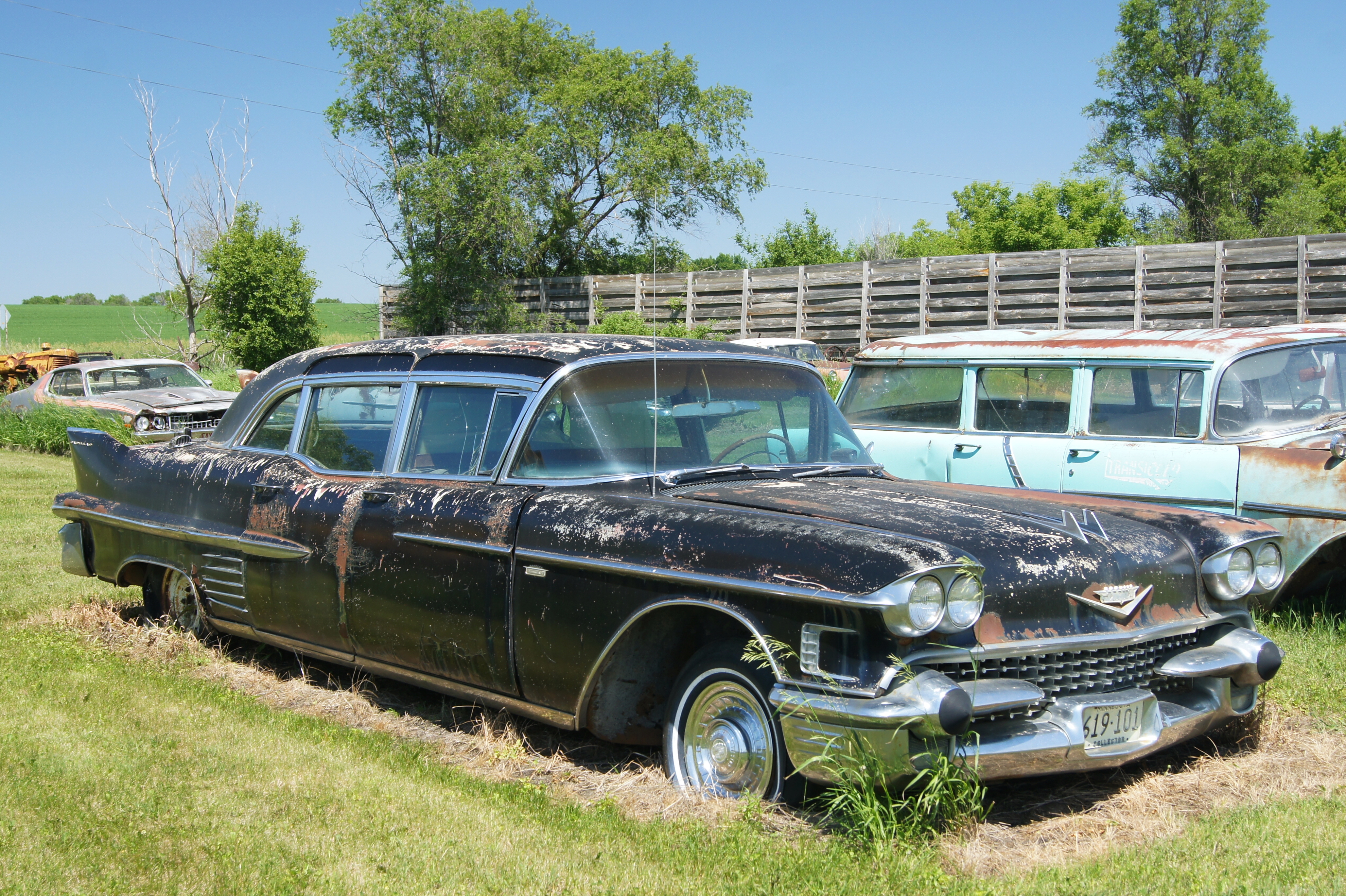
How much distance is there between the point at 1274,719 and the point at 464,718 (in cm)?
322

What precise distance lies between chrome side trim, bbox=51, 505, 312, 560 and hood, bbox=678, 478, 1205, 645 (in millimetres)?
1908

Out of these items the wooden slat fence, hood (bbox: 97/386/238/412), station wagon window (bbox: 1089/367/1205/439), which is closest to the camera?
station wagon window (bbox: 1089/367/1205/439)

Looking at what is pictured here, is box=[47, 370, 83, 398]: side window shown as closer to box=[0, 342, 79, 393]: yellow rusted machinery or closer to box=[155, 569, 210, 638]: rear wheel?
box=[0, 342, 79, 393]: yellow rusted machinery

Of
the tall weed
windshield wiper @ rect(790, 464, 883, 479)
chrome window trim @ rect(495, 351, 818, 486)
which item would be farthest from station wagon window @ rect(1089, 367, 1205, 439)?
the tall weed

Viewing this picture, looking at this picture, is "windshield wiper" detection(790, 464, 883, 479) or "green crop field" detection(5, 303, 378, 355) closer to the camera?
"windshield wiper" detection(790, 464, 883, 479)

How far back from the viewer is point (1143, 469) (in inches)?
248

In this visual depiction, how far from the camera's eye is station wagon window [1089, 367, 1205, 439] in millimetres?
6211

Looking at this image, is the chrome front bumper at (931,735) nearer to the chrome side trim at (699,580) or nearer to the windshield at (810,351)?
the chrome side trim at (699,580)

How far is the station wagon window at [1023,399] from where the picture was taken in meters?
6.79

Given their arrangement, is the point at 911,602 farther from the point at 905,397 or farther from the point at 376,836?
the point at 905,397

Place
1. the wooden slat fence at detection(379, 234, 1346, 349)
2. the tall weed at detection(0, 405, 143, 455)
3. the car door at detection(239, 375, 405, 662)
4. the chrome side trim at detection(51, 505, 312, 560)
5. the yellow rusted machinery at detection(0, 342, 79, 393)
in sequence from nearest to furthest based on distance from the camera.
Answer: the car door at detection(239, 375, 405, 662), the chrome side trim at detection(51, 505, 312, 560), the tall weed at detection(0, 405, 143, 455), the wooden slat fence at detection(379, 234, 1346, 349), the yellow rusted machinery at detection(0, 342, 79, 393)

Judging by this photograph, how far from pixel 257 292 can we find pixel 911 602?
2028 centimetres

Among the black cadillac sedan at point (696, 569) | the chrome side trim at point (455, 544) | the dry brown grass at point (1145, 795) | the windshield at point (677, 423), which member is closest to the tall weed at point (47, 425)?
the black cadillac sedan at point (696, 569)

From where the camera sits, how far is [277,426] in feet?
17.7
